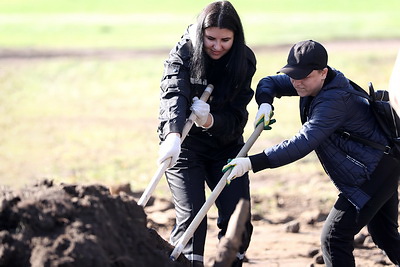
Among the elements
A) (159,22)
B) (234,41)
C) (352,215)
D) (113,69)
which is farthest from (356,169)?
(159,22)

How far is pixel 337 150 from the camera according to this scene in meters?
5.57

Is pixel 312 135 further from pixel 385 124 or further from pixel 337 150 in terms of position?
pixel 385 124

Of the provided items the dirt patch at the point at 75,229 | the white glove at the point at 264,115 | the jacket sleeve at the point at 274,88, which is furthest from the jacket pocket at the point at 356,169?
the dirt patch at the point at 75,229

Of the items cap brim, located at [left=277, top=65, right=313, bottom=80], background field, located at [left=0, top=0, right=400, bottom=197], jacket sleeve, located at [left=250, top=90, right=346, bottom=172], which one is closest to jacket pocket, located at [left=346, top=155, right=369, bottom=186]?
jacket sleeve, located at [left=250, top=90, right=346, bottom=172]

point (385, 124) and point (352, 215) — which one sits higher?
point (385, 124)

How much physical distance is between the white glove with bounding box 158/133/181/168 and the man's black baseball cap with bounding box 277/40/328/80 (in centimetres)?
81

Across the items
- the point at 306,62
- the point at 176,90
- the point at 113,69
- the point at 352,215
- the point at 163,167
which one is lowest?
the point at 113,69

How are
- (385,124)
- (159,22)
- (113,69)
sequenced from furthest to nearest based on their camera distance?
(159,22) → (113,69) → (385,124)

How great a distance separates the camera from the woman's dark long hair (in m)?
5.63

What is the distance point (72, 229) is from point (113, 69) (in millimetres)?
17077

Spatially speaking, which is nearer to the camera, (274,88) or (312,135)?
(312,135)

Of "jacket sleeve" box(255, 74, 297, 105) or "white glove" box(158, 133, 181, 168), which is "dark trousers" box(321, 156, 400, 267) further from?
"white glove" box(158, 133, 181, 168)

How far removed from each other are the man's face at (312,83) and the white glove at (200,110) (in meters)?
0.60

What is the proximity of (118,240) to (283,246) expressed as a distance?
10.9 ft
